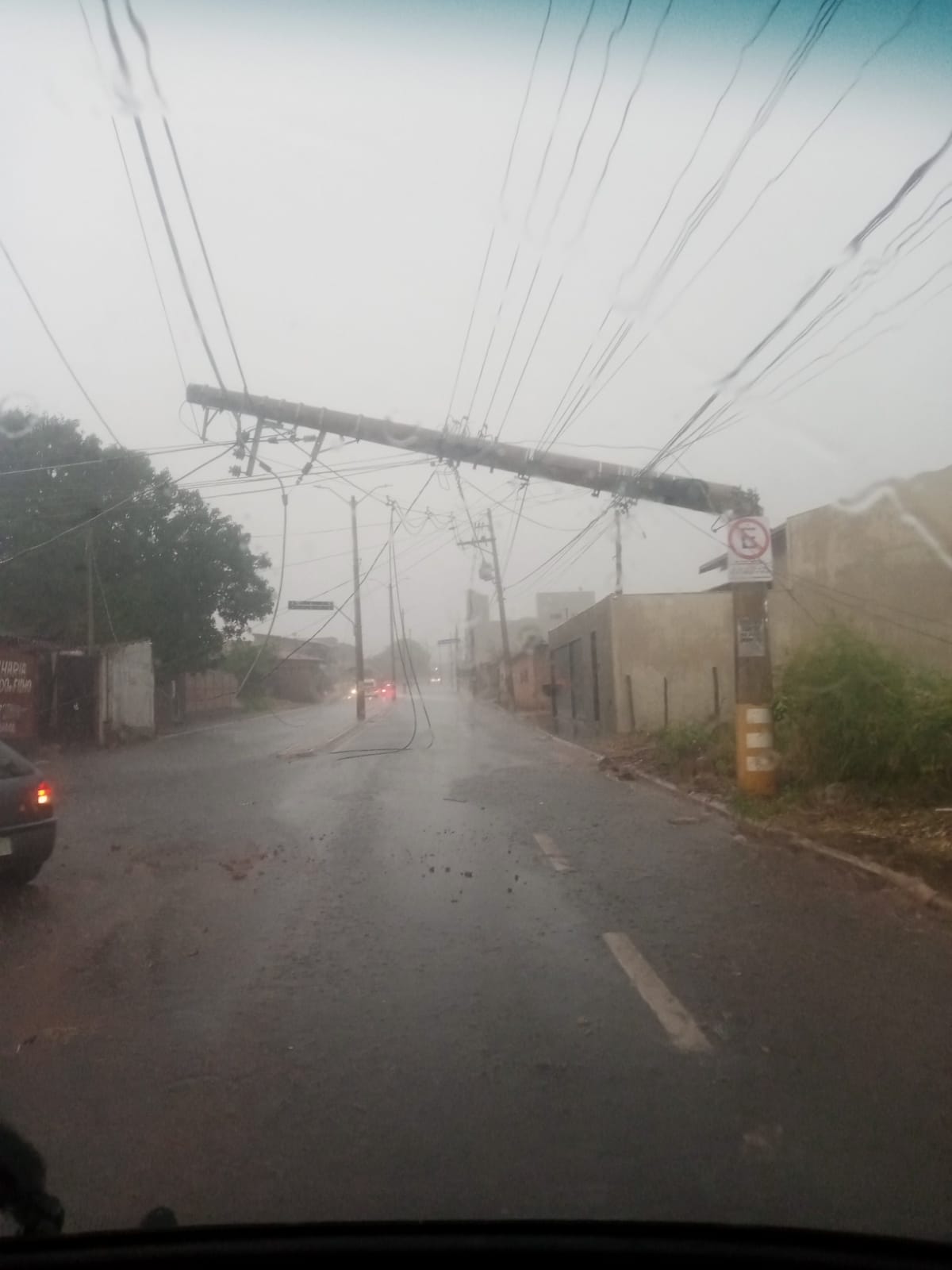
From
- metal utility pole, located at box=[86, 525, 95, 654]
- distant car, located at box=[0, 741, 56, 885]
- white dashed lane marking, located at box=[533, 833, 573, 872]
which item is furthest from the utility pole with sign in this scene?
metal utility pole, located at box=[86, 525, 95, 654]

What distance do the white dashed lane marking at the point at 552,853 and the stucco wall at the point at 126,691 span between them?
2274 centimetres

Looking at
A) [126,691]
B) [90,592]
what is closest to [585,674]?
[126,691]

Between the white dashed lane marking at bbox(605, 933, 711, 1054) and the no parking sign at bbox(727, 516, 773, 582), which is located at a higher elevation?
the no parking sign at bbox(727, 516, 773, 582)

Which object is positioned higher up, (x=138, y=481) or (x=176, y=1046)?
(x=138, y=481)

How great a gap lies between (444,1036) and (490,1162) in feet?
5.12

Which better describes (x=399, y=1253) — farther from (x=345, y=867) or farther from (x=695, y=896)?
(x=345, y=867)

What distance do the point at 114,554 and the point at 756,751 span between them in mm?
26578

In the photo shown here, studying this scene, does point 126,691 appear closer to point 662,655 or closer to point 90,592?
point 90,592

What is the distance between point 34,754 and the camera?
2794cm

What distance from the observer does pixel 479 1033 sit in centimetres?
569

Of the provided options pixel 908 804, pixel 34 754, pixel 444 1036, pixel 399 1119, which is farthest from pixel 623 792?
pixel 34 754

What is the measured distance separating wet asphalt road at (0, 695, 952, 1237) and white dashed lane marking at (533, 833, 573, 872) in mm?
96

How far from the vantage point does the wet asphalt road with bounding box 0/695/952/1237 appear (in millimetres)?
3961

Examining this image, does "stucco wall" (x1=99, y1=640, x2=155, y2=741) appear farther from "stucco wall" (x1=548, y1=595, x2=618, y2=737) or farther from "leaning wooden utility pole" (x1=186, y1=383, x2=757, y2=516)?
"leaning wooden utility pole" (x1=186, y1=383, x2=757, y2=516)
